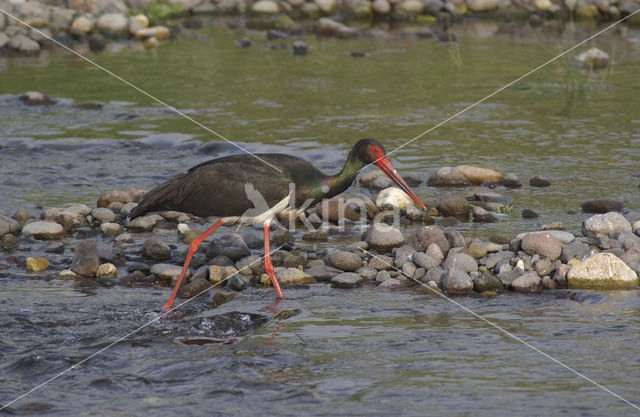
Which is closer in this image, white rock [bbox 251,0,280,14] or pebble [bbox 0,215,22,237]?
pebble [bbox 0,215,22,237]

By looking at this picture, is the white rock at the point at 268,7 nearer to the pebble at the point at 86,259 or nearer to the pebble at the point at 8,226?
the pebble at the point at 8,226

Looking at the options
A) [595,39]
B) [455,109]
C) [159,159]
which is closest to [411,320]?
[159,159]

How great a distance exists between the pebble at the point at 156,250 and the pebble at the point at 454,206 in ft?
8.63

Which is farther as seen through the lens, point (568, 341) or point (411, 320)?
point (411, 320)

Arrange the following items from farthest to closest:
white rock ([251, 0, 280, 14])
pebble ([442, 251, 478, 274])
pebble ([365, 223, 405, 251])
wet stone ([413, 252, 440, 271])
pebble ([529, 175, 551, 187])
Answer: white rock ([251, 0, 280, 14])
pebble ([529, 175, 551, 187])
pebble ([365, 223, 405, 251])
wet stone ([413, 252, 440, 271])
pebble ([442, 251, 478, 274])

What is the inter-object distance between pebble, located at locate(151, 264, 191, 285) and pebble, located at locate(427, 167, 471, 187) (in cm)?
337

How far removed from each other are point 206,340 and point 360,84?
362 inches

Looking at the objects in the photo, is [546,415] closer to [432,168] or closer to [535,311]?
[535,311]

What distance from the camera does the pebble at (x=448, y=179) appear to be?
10.4 m

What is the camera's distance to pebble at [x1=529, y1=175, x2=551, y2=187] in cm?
1020

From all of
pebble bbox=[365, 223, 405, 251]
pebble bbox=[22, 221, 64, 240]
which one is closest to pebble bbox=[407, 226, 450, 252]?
pebble bbox=[365, 223, 405, 251]

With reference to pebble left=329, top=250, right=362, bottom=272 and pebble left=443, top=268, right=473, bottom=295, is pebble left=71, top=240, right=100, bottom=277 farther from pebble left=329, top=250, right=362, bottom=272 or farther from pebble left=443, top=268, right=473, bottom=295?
pebble left=443, top=268, right=473, bottom=295

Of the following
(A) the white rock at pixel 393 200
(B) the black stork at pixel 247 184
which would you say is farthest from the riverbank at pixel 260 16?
(B) the black stork at pixel 247 184

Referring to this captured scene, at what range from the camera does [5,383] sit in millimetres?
5793
